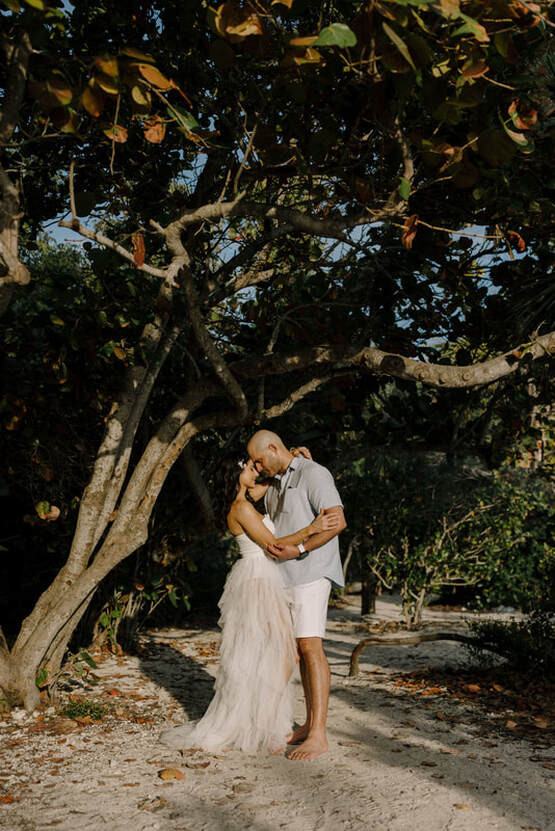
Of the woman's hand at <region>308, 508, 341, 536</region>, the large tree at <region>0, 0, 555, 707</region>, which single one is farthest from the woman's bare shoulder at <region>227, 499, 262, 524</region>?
the large tree at <region>0, 0, 555, 707</region>

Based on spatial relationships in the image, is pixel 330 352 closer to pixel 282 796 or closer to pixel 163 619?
pixel 282 796

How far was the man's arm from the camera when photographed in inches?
169

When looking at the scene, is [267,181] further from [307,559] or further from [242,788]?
[242,788]

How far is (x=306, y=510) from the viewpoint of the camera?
449cm

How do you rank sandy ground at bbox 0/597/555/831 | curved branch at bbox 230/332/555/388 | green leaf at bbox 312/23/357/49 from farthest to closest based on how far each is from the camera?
curved branch at bbox 230/332/555/388
sandy ground at bbox 0/597/555/831
green leaf at bbox 312/23/357/49

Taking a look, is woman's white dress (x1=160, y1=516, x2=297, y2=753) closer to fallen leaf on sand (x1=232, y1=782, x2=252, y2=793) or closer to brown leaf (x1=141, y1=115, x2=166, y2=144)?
fallen leaf on sand (x1=232, y1=782, x2=252, y2=793)

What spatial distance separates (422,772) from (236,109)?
200 inches

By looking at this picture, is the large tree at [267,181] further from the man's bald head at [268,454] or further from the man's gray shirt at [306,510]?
the man's gray shirt at [306,510]

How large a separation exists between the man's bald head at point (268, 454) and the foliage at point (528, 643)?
286cm

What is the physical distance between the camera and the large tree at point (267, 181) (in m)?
3.65

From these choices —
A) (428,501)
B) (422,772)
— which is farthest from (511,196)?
(428,501)

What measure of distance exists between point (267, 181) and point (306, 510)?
2.97 meters

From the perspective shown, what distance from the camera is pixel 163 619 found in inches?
397

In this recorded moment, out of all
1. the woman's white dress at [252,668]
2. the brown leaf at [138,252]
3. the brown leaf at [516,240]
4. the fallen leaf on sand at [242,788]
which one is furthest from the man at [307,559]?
the brown leaf at [516,240]
